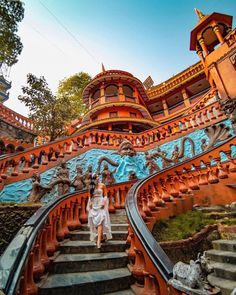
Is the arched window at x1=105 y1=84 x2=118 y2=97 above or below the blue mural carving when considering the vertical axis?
above

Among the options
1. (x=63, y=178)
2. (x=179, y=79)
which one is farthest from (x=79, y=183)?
(x=179, y=79)

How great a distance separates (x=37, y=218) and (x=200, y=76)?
23.1 metres

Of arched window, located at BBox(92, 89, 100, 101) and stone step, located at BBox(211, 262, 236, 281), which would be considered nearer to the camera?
stone step, located at BBox(211, 262, 236, 281)

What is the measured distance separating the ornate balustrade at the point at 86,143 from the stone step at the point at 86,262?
5361mm

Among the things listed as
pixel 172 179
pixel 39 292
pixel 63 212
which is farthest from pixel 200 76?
pixel 39 292

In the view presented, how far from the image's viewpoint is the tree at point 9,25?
11133 mm

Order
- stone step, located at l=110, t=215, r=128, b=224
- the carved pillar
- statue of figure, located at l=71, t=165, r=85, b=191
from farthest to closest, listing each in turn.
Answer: the carved pillar → statue of figure, located at l=71, t=165, r=85, b=191 → stone step, located at l=110, t=215, r=128, b=224

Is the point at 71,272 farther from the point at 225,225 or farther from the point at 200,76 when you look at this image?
the point at 200,76

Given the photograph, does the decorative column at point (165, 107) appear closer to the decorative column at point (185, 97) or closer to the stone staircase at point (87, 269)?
the decorative column at point (185, 97)

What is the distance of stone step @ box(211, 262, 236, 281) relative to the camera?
309cm

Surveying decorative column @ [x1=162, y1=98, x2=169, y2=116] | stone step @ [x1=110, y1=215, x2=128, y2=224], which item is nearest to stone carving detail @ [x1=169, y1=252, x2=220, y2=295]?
stone step @ [x1=110, y1=215, x2=128, y2=224]

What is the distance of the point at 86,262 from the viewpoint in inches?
148

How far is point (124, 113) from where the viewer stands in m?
20.0

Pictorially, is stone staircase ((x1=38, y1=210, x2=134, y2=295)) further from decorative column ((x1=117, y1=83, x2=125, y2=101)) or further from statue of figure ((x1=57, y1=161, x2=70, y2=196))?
decorative column ((x1=117, y1=83, x2=125, y2=101))
